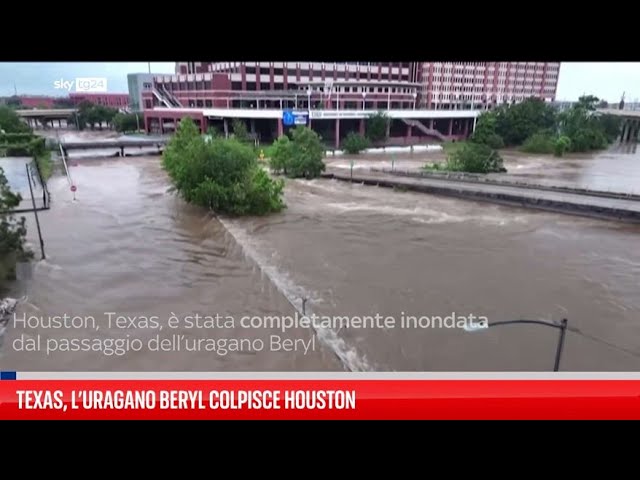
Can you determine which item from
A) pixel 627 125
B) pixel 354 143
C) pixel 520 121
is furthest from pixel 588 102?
pixel 354 143

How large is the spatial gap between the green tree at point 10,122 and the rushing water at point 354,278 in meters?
6.69

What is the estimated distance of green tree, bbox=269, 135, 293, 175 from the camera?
17969mm

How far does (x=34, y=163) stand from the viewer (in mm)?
16047

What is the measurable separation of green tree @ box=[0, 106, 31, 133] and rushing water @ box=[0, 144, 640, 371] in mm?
6694

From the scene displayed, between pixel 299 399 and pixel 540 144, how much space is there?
84.1ft

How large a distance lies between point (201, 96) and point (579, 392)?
15.0 m

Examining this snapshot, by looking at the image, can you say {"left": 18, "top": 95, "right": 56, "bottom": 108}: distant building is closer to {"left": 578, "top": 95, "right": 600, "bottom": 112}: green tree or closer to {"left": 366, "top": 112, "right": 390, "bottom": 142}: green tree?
{"left": 366, "top": 112, "right": 390, "bottom": 142}: green tree

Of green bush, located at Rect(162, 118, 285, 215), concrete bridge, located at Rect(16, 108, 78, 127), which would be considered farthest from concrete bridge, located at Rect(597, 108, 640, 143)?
concrete bridge, located at Rect(16, 108, 78, 127)

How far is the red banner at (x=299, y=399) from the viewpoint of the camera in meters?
2.49

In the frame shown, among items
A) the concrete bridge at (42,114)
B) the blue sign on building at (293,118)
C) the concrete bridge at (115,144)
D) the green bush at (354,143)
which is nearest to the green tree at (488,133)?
the green bush at (354,143)

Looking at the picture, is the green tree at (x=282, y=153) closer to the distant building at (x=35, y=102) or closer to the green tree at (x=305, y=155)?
the green tree at (x=305, y=155)
